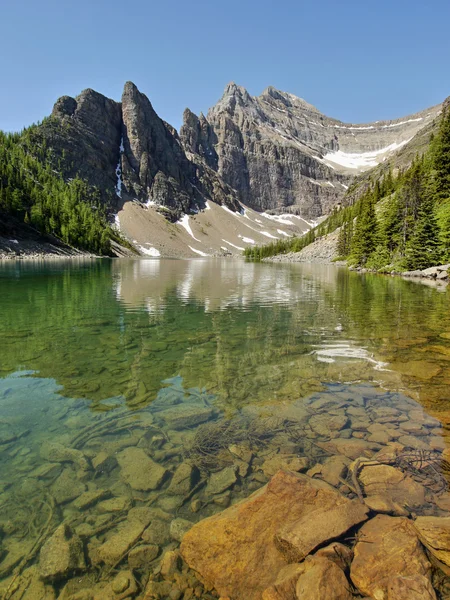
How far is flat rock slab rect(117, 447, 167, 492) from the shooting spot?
6277mm

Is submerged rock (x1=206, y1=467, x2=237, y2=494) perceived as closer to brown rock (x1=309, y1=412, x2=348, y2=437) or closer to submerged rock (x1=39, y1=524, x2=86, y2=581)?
submerged rock (x1=39, y1=524, x2=86, y2=581)

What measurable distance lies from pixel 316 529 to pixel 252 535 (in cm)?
91

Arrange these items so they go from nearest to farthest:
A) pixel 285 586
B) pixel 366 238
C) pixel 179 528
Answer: pixel 285 586 < pixel 179 528 < pixel 366 238

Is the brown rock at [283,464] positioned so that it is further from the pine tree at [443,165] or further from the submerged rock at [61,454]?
the pine tree at [443,165]

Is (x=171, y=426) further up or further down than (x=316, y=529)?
further down

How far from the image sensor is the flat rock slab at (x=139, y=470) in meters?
6.28

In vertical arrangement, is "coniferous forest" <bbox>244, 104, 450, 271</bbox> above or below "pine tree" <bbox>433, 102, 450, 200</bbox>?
below

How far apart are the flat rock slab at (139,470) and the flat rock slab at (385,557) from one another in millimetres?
3538

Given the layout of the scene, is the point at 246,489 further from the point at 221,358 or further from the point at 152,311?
the point at 152,311

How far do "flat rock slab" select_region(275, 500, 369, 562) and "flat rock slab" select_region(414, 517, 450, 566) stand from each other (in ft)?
2.39

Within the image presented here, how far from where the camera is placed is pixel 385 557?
4.30 metres

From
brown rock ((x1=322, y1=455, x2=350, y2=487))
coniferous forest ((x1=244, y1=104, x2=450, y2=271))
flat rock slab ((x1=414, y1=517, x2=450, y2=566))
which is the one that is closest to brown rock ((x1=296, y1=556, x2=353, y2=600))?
flat rock slab ((x1=414, y1=517, x2=450, y2=566))

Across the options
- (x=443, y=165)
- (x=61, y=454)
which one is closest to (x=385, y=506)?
(x=61, y=454)

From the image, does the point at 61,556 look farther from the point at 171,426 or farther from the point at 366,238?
the point at 366,238
